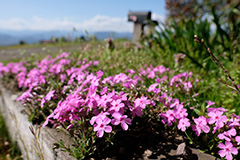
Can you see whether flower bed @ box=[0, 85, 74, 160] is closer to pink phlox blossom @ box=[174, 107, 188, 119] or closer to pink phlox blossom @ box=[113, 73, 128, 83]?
pink phlox blossom @ box=[113, 73, 128, 83]

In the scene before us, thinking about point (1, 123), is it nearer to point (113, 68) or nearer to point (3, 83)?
point (3, 83)

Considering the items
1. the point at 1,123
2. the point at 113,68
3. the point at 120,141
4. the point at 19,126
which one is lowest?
the point at 1,123

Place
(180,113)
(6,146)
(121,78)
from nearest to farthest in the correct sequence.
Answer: (180,113)
(121,78)
(6,146)

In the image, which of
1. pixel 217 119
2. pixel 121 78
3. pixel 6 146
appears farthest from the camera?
pixel 6 146

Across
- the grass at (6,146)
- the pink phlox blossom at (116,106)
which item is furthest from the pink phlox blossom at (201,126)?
the grass at (6,146)

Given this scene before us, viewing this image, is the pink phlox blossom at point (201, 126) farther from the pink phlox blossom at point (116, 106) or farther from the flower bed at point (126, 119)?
the pink phlox blossom at point (116, 106)

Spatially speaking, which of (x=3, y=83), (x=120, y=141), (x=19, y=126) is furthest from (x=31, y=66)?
(x=120, y=141)

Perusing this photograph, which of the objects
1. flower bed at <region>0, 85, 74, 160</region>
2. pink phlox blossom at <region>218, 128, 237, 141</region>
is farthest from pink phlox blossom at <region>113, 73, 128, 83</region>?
pink phlox blossom at <region>218, 128, 237, 141</region>

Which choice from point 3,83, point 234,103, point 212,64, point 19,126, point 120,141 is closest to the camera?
point 120,141

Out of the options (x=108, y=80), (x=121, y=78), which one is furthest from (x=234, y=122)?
(x=108, y=80)

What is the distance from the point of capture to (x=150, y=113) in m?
1.63

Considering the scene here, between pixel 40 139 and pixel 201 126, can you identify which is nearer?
pixel 201 126

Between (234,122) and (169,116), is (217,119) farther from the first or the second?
(169,116)

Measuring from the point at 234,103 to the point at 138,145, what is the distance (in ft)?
3.98
